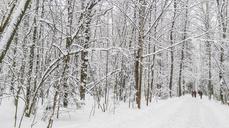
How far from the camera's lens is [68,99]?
11234mm

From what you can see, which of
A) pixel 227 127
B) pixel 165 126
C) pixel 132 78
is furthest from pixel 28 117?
pixel 132 78

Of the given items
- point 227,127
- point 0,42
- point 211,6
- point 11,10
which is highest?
point 211,6

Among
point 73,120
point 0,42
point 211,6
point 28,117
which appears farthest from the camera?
point 211,6

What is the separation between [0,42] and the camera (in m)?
4.20

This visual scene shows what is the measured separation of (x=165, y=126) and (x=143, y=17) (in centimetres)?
955

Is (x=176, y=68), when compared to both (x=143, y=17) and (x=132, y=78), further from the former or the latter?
(x=143, y=17)

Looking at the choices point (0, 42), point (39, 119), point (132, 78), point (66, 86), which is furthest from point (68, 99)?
point (132, 78)

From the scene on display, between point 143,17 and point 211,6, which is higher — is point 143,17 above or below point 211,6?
below

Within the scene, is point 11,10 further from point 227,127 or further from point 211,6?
point 211,6

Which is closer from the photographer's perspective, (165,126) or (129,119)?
(165,126)

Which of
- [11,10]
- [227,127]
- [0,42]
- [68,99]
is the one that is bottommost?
[227,127]

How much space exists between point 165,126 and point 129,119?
1.64m

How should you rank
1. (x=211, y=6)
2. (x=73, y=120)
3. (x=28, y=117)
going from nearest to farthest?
1. (x=28, y=117)
2. (x=73, y=120)
3. (x=211, y=6)

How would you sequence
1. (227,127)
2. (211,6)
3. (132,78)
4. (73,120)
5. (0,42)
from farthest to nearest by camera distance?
(211,6), (132,78), (227,127), (73,120), (0,42)
